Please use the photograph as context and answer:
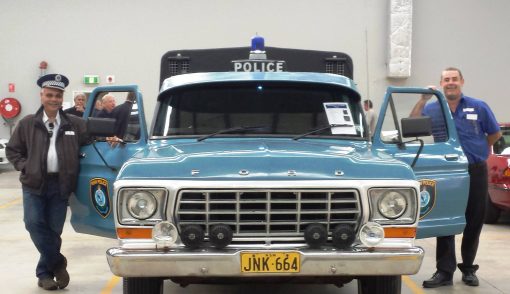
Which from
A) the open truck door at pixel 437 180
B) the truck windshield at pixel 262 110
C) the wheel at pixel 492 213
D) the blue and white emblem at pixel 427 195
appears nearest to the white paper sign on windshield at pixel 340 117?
the truck windshield at pixel 262 110

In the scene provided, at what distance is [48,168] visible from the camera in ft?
22.8

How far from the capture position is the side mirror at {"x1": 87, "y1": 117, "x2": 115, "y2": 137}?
6.32 meters

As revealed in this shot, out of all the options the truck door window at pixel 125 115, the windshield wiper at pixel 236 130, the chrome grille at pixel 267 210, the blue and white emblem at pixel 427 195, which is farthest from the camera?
the truck door window at pixel 125 115

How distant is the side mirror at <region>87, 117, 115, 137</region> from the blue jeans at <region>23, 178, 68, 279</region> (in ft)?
2.82

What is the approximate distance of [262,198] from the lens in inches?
197

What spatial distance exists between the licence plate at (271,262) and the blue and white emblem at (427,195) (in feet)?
5.70

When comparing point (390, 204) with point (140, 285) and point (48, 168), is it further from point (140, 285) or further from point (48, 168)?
point (48, 168)

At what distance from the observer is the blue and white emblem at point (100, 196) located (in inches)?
249

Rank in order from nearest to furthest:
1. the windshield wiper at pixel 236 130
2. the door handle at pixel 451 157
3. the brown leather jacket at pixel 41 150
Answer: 1. the windshield wiper at pixel 236 130
2. the door handle at pixel 451 157
3. the brown leather jacket at pixel 41 150

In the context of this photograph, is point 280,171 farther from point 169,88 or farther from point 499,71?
point 499,71

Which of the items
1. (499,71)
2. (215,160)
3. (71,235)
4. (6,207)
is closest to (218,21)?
(499,71)

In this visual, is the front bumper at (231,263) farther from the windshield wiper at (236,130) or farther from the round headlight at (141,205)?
the windshield wiper at (236,130)

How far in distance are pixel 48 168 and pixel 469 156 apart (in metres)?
3.83

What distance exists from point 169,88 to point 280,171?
6.42ft
